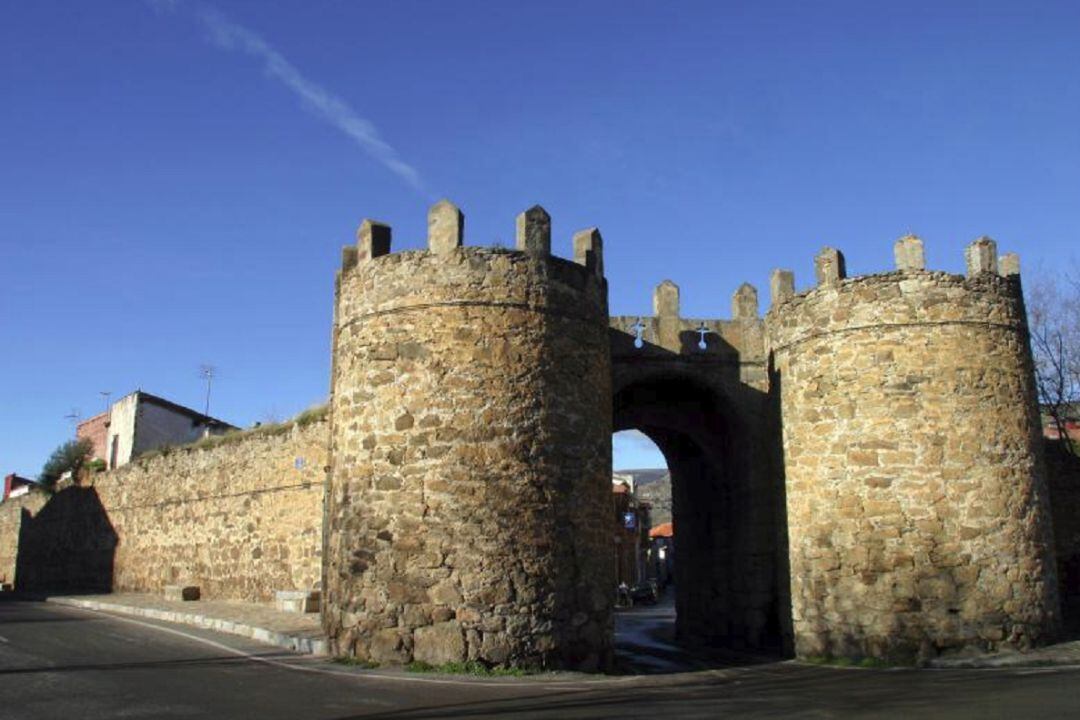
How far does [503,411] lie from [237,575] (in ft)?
35.4

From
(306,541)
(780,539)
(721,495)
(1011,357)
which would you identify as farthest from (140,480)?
(1011,357)

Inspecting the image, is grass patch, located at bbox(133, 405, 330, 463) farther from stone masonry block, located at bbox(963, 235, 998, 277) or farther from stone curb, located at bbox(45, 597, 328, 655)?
stone masonry block, located at bbox(963, 235, 998, 277)

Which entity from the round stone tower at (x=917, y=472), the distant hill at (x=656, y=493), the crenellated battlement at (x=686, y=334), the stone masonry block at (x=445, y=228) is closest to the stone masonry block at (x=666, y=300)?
the crenellated battlement at (x=686, y=334)

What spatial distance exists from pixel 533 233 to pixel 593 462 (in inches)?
131

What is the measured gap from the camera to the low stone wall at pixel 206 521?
61.5 feet

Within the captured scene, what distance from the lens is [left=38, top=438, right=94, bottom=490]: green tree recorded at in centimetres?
3634

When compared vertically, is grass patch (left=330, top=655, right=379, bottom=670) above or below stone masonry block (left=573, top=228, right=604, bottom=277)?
below

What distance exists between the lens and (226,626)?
15.8 m

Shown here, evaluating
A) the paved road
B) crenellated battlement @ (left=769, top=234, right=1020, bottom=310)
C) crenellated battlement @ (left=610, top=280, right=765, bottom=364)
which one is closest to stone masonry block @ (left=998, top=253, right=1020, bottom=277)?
crenellated battlement @ (left=769, top=234, right=1020, bottom=310)

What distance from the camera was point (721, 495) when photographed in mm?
17969

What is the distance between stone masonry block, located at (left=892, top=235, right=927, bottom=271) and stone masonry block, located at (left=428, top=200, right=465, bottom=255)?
7073 mm

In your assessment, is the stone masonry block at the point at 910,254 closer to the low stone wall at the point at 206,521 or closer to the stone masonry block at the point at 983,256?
the stone masonry block at the point at 983,256

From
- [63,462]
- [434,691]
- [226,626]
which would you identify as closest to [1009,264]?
[434,691]

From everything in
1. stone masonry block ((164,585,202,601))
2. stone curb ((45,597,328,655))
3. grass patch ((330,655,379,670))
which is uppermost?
stone masonry block ((164,585,202,601))
